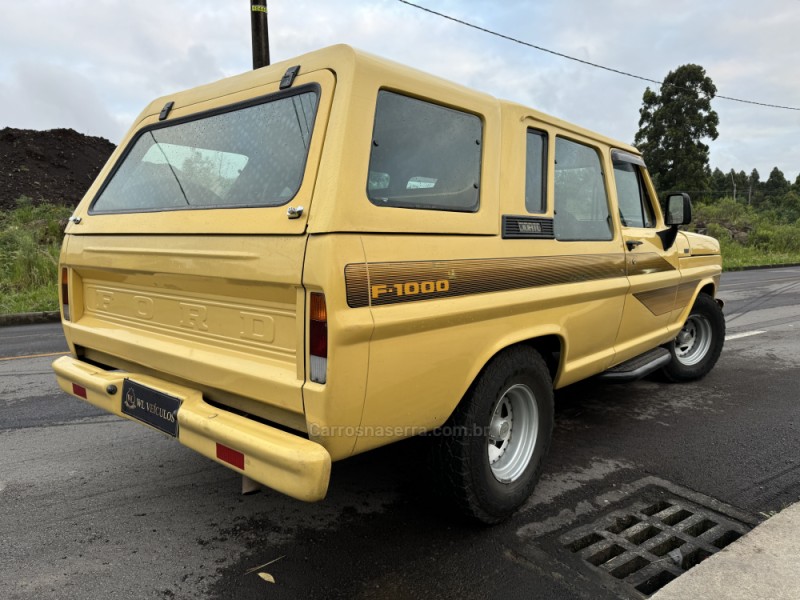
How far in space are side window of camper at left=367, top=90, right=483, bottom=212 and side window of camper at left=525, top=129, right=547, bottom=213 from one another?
1.26 ft

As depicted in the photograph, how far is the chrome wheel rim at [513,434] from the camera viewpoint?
288 cm

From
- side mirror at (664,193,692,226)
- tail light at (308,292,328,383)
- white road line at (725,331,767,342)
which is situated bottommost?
white road line at (725,331,767,342)

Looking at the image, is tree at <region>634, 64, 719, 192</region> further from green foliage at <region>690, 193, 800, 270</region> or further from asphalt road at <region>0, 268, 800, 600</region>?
asphalt road at <region>0, 268, 800, 600</region>

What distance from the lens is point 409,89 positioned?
238cm

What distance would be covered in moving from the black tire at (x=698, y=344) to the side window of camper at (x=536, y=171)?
2.88 metres

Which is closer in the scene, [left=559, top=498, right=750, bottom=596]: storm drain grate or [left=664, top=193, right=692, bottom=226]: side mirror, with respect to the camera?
[left=559, top=498, right=750, bottom=596]: storm drain grate

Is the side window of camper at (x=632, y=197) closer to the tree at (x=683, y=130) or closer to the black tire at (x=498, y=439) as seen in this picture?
the black tire at (x=498, y=439)

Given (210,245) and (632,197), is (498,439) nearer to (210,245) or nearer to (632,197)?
(210,245)

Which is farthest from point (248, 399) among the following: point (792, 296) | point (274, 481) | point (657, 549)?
point (792, 296)

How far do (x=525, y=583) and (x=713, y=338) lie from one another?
396 cm

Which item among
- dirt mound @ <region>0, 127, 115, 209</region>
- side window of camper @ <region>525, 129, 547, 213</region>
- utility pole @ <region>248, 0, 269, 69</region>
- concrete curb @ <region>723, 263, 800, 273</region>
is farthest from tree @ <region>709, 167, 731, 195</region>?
side window of camper @ <region>525, 129, 547, 213</region>

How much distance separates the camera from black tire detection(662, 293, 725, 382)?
5172mm

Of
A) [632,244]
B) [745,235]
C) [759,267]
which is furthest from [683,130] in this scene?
[632,244]

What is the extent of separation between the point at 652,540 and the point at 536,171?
6.32ft
